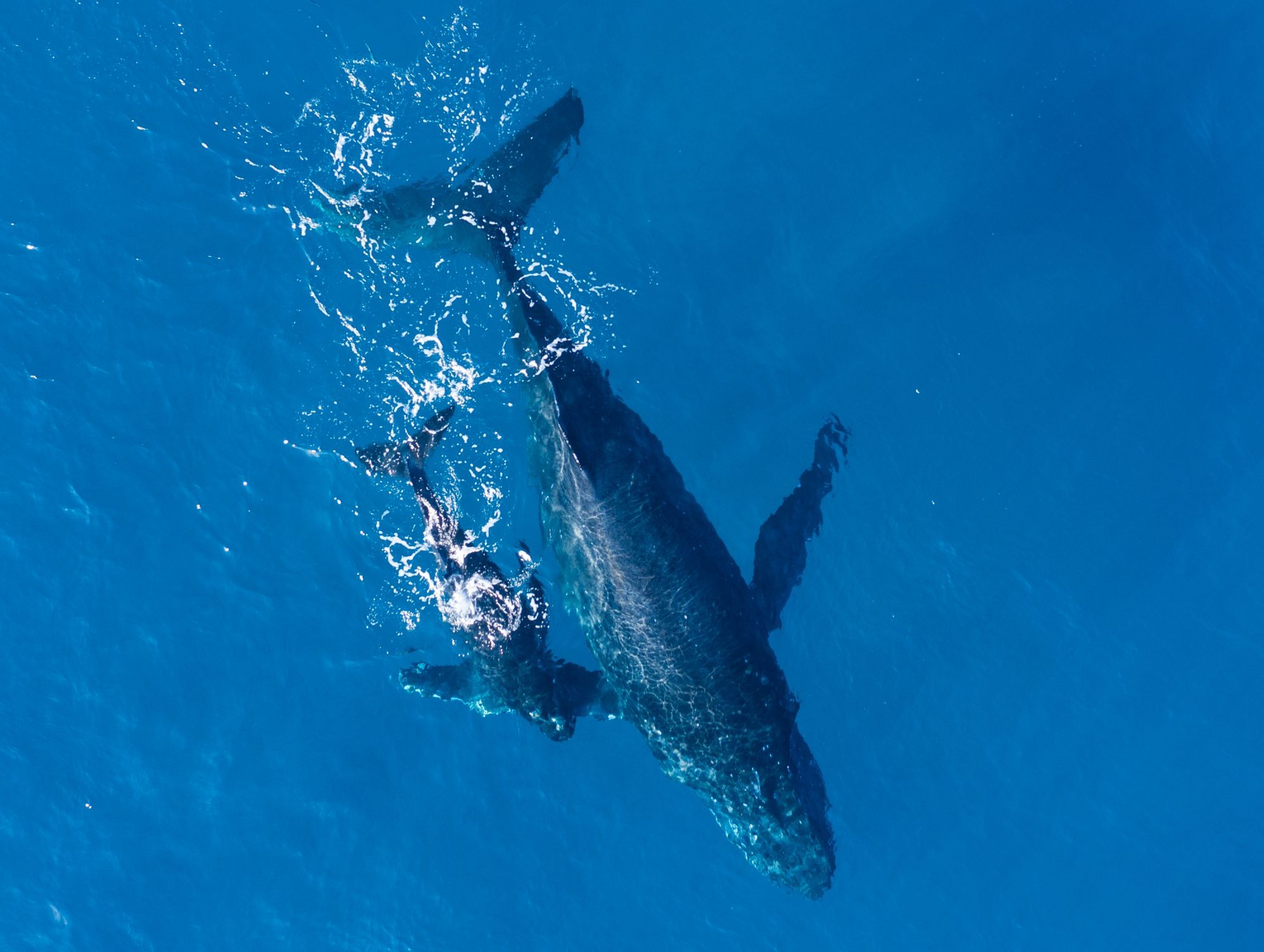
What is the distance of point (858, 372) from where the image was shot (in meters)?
24.8

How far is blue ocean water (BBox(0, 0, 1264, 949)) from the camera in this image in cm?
2198

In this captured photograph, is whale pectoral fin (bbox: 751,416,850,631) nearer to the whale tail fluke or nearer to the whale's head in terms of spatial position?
the whale's head

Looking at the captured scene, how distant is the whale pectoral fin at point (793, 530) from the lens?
74.8 feet

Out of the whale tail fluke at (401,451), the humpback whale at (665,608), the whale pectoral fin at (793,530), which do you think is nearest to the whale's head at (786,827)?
the humpback whale at (665,608)

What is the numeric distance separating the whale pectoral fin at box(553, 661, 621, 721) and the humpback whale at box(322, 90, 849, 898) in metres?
0.17

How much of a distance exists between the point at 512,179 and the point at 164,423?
412 inches

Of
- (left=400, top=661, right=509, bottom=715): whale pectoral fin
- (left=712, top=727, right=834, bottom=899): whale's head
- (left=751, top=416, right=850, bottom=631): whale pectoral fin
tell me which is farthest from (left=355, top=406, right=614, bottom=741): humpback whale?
(left=751, top=416, right=850, bottom=631): whale pectoral fin

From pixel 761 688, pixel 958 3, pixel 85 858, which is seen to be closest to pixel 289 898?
pixel 85 858

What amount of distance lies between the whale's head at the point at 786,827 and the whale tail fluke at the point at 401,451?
10.6 meters

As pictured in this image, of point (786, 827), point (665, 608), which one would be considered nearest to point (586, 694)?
point (665, 608)

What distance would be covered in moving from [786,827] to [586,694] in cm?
530

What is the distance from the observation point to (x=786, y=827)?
67.5ft

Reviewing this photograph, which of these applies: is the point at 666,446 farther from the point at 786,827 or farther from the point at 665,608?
the point at 786,827

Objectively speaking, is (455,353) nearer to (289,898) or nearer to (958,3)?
(289,898)
